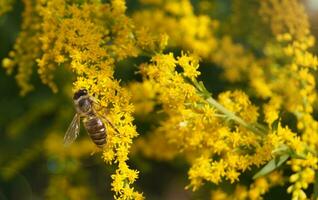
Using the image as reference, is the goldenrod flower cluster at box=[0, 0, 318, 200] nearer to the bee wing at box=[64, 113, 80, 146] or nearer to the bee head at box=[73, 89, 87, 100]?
the bee head at box=[73, 89, 87, 100]

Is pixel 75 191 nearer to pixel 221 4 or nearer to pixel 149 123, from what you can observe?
pixel 149 123

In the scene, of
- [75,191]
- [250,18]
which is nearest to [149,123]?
[75,191]

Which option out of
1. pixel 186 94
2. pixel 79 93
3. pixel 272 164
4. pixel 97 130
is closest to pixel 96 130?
pixel 97 130

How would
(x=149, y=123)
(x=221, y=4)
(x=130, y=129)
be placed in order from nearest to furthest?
(x=130, y=129)
(x=149, y=123)
(x=221, y=4)

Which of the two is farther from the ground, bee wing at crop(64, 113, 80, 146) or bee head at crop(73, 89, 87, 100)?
bee head at crop(73, 89, 87, 100)

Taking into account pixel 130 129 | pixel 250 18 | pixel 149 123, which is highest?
pixel 250 18

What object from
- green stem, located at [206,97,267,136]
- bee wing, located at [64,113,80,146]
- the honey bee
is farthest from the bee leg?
green stem, located at [206,97,267,136]

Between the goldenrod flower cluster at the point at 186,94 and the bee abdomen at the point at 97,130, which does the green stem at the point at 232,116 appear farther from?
the bee abdomen at the point at 97,130

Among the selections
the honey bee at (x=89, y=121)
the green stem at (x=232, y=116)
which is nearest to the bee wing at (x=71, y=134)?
the honey bee at (x=89, y=121)

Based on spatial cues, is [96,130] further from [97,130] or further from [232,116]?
[232,116]
